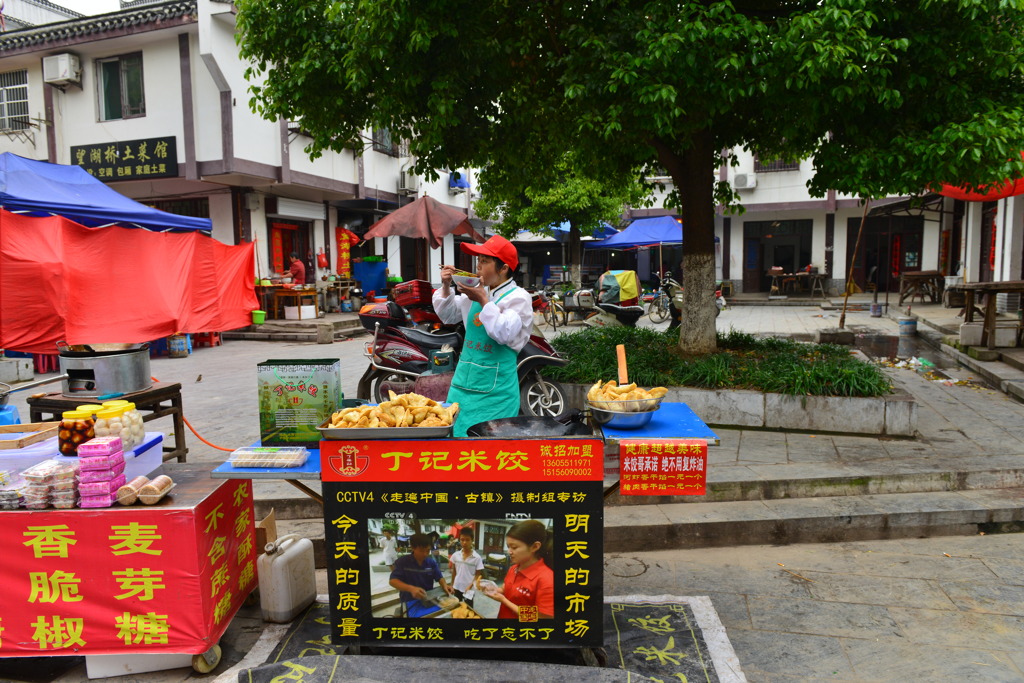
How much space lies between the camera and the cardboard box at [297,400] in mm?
3486

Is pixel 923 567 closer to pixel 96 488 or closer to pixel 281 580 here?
pixel 281 580

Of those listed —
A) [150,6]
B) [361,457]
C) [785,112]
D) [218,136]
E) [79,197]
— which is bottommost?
[361,457]

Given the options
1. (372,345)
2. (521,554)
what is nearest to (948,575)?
(521,554)

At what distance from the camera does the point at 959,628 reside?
3.57m

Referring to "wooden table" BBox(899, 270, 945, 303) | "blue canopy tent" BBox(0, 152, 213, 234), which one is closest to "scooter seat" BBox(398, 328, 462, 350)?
"blue canopy tent" BBox(0, 152, 213, 234)

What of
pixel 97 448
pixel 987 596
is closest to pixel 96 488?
pixel 97 448

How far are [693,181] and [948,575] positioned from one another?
15.9ft

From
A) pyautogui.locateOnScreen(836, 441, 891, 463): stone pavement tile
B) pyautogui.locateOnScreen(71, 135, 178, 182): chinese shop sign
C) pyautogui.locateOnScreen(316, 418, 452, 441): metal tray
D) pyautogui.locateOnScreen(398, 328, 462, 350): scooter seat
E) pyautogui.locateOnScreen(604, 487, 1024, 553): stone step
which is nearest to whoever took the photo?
pyautogui.locateOnScreen(316, 418, 452, 441): metal tray

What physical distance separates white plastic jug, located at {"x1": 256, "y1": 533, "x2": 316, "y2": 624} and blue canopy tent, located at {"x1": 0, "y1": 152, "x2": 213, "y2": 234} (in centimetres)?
351

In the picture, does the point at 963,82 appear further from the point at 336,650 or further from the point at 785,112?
the point at 336,650

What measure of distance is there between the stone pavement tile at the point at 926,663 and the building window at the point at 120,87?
57.0 ft

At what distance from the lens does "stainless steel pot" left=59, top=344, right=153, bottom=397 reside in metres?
4.91

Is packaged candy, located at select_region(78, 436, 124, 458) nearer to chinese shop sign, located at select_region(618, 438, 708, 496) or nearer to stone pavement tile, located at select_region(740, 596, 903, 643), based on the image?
chinese shop sign, located at select_region(618, 438, 708, 496)

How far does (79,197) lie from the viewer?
5668 millimetres
